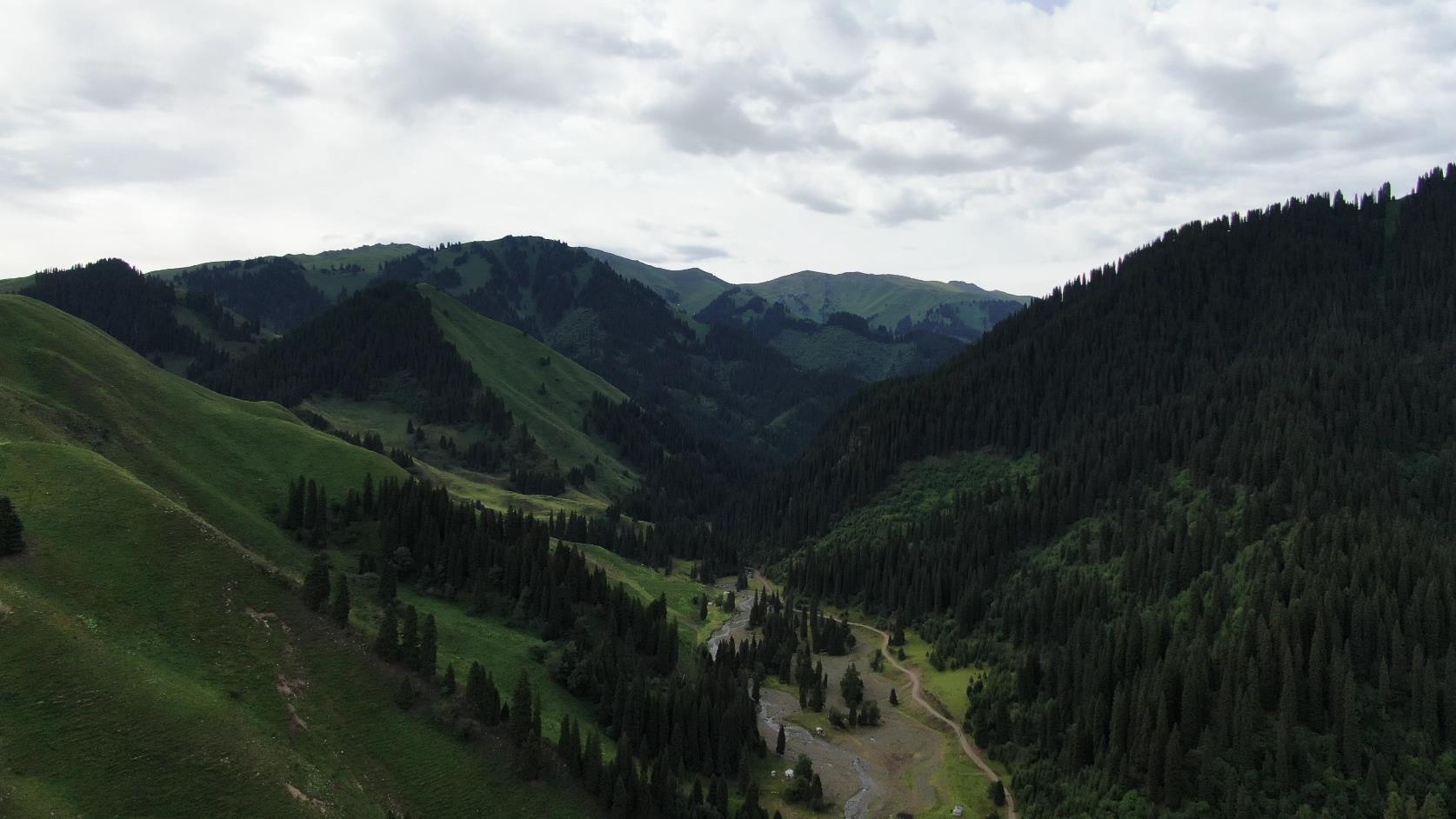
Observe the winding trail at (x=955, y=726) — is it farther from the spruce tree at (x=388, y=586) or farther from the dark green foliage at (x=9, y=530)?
the dark green foliage at (x=9, y=530)

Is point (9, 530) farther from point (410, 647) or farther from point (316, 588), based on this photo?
point (410, 647)

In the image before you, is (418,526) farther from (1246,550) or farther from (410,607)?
(1246,550)

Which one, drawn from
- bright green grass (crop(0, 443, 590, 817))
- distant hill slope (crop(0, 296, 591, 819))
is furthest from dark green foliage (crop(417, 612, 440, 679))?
bright green grass (crop(0, 443, 590, 817))

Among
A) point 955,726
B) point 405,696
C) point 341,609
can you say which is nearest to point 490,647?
point 341,609

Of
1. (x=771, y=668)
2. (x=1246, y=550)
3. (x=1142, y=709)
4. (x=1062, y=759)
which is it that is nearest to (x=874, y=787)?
(x=1062, y=759)

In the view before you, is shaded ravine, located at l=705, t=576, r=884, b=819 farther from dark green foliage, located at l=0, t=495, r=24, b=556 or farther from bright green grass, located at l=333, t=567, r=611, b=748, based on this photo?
dark green foliage, located at l=0, t=495, r=24, b=556
